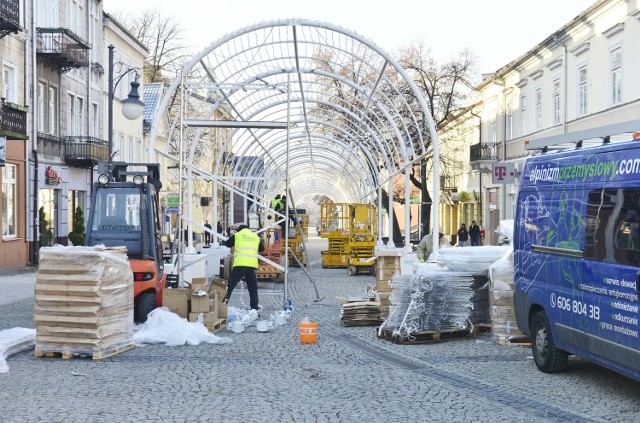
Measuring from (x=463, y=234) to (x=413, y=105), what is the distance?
7.82m

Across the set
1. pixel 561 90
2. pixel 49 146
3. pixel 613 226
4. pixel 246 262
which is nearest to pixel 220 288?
pixel 246 262

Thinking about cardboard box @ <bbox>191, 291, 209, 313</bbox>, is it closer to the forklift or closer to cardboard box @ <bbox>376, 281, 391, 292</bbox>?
the forklift

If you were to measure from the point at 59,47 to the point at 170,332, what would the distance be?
909 inches

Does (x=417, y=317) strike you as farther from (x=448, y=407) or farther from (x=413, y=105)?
(x=413, y=105)

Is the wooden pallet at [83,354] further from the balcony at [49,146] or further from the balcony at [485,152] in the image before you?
the balcony at [485,152]

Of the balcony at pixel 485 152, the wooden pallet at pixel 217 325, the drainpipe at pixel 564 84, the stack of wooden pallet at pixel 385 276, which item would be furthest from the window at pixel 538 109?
the wooden pallet at pixel 217 325

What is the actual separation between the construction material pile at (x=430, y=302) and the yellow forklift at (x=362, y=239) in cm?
1463

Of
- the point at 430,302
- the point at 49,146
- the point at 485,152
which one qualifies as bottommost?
the point at 430,302

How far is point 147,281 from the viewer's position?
15531mm

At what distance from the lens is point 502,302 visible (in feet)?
45.4

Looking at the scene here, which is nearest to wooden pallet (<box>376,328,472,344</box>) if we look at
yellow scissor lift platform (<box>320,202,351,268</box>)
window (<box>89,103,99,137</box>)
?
yellow scissor lift platform (<box>320,202,351,268</box>)

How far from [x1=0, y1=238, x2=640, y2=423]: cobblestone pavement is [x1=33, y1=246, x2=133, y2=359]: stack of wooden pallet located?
244 millimetres

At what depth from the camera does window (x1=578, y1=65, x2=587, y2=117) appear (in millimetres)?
33812

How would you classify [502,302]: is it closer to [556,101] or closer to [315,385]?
[315,385]
